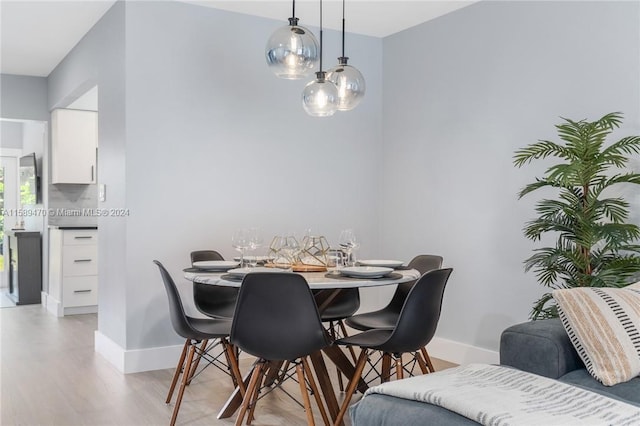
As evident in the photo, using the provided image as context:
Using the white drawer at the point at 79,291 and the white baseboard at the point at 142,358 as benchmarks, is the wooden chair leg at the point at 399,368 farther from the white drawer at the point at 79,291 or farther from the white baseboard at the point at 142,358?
the white drawer at the point at 79,291

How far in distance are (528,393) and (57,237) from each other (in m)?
5.61

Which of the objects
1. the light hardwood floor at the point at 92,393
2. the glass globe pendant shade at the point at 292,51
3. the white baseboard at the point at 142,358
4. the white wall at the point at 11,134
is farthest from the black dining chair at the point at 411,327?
the white wall at the point at 11,134

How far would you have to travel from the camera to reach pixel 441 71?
15.3 ft

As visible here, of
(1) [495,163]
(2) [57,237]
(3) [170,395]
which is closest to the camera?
(3) [170,395]

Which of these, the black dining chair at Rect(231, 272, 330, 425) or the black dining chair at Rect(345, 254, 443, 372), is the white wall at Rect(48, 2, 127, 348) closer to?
the black dining chair at Rect(345, 254, 443, 372)

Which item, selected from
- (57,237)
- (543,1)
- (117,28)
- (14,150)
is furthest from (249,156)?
(14,150)

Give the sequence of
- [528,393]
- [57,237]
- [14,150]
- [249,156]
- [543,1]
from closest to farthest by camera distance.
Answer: [528,393] < [543,1] < [249,156] < [57,237] < [14,150]

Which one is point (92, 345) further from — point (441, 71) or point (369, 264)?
point (441, 71)

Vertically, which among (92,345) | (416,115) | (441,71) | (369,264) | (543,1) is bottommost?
(92,345)

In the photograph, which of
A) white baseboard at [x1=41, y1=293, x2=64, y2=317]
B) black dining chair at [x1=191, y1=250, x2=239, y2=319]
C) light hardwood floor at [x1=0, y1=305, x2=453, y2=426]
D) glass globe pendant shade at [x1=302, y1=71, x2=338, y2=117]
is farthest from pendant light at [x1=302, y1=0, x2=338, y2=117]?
white baseboard at [x1=41, y1=293, x2=64, y2=317]

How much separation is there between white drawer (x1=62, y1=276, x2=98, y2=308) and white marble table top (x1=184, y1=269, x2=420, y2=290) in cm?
365

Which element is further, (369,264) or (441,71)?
(441,71)

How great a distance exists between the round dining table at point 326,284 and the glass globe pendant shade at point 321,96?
848mm

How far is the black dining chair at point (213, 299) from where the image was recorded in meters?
3.75
